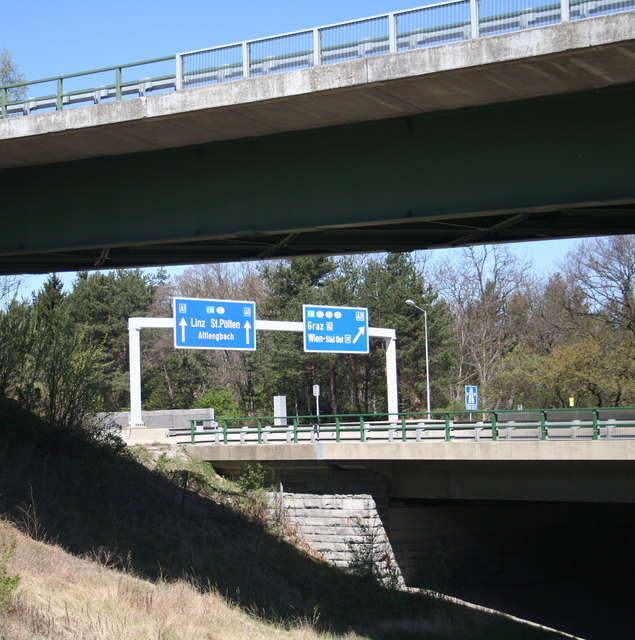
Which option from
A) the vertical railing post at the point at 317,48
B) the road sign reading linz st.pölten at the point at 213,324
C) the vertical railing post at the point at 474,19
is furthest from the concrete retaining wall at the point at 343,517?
the vertical railing post at the point at 474,19

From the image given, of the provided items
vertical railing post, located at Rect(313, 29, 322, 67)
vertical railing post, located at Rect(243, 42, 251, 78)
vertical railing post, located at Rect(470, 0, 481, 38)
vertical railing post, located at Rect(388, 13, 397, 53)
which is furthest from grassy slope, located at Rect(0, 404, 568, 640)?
vertical railing post, located at Rect(470, 0, 481, 38)

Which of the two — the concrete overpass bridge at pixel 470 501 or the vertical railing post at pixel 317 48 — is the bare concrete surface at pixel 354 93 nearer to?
the vertical railing post at pixel 317 48

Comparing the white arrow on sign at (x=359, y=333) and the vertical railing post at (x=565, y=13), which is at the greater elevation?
the vertical railing post at (x=565, y=13)

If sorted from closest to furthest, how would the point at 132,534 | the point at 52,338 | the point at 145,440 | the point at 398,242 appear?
the point at 398,242, the point at 132,534, the point at 52,338, the point at 145,440

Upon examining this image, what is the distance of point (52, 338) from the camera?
2255 cm

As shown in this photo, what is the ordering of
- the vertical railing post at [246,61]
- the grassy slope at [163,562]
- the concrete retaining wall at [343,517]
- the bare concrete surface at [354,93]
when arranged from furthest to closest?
1. the concrete retaining wall at [343,517]
2. the grassy slope at [163,562]
3. the vertical railing post at [246,61]
4. the bare concrete surface at [354,93]

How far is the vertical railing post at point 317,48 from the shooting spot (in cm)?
1331

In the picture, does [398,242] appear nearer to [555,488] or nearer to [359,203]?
[359,203]

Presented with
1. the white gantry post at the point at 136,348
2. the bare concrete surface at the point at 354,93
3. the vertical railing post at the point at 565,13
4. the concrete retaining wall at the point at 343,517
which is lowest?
the concrete retaining wall at the point at 343,517

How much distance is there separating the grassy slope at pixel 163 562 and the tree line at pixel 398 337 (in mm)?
25305

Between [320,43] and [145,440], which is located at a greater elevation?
[320,43]

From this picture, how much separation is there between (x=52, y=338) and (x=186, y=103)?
10811 mm

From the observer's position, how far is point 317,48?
13430 mm

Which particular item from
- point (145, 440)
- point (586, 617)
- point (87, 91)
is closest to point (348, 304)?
point (145, 440)
